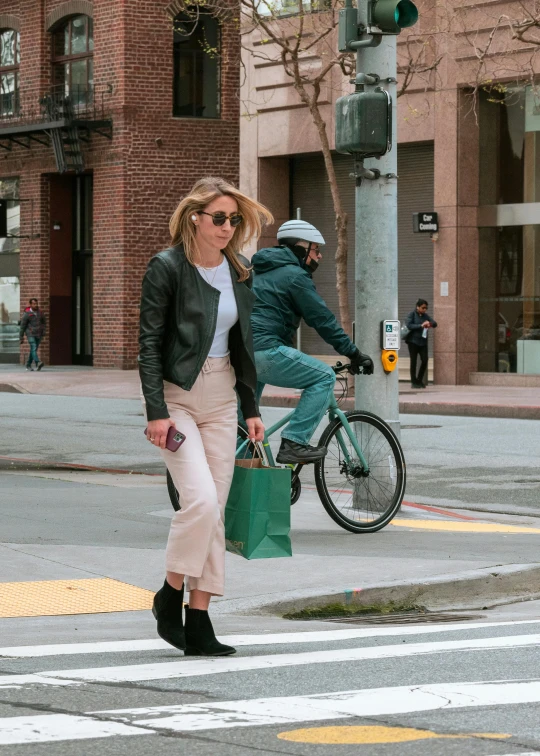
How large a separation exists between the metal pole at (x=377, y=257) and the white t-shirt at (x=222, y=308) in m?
4.36

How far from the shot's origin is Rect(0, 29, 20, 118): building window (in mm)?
38513

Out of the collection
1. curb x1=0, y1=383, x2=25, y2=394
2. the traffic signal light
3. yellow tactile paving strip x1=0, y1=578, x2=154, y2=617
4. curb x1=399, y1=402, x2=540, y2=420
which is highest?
the traffic signal light

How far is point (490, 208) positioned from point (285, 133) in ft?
18.0

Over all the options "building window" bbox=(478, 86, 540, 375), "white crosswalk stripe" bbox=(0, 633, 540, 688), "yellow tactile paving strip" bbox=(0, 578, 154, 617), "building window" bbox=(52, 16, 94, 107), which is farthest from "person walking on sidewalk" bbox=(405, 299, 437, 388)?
"white crosswalk stripe" bbox=(0, 633, 540, 688)

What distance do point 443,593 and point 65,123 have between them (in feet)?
95.4

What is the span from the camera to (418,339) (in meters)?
27.3

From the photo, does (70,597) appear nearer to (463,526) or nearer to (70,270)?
(463,526)

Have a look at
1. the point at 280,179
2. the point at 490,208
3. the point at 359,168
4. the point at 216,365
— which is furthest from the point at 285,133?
the point at 216,365

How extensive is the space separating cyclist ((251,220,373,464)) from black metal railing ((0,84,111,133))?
2670cm

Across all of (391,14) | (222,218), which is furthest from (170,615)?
(391,14)

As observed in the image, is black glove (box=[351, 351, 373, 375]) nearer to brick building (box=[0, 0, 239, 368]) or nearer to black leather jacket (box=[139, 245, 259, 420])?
black leather jacket (box=[139, 245, 259, 420])

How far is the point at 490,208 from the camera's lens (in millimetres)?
28609

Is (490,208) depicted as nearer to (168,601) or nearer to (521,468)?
(521,468)

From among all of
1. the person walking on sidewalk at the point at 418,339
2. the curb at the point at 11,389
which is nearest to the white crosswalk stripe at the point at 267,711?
the person walking on sidewalk at the point at 418,339
